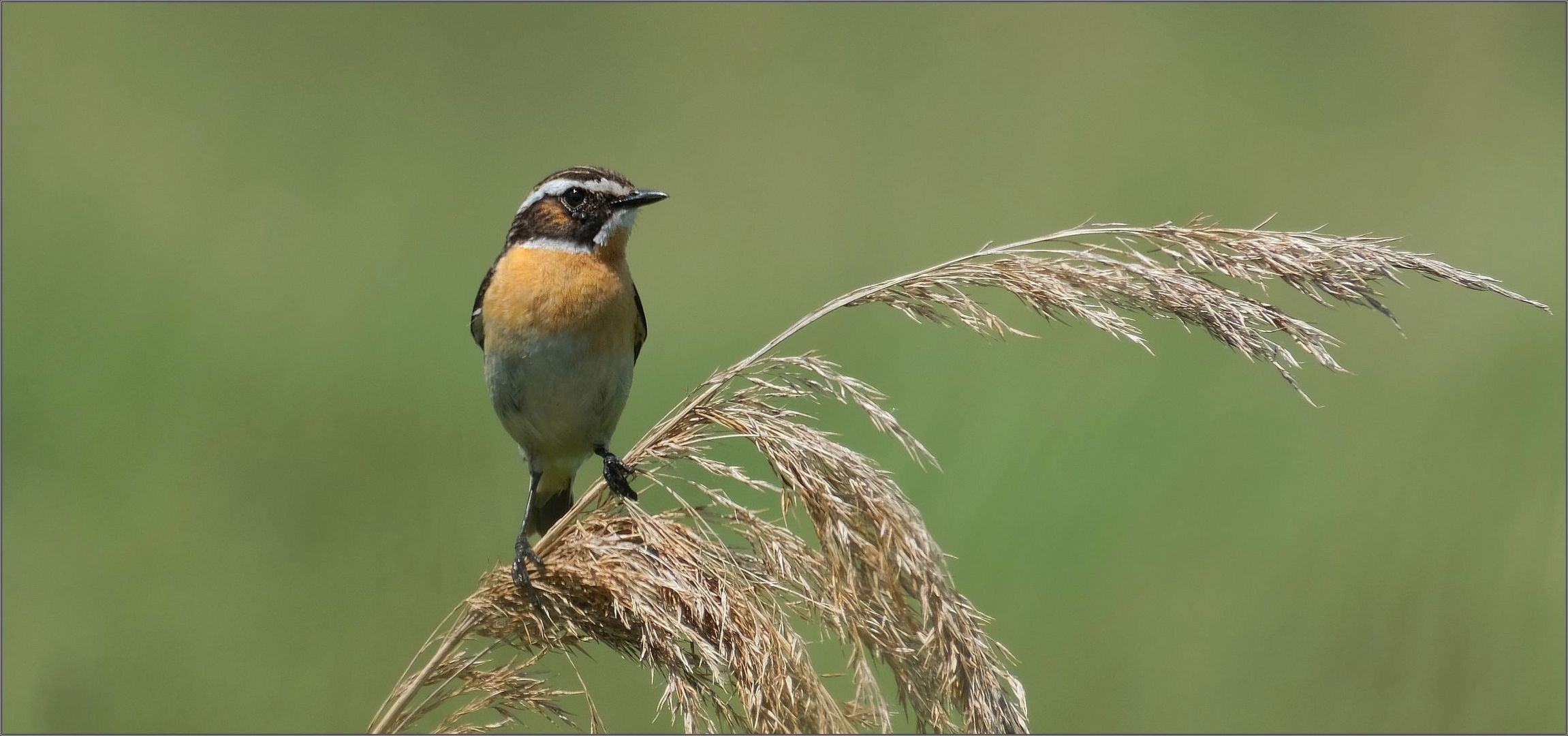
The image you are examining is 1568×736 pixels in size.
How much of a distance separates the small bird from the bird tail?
35 centimetres

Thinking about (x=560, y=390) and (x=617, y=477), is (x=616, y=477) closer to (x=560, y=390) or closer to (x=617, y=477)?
(x=617, y=477)

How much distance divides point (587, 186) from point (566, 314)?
17.0 inches

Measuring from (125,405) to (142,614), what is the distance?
1134 millimetres

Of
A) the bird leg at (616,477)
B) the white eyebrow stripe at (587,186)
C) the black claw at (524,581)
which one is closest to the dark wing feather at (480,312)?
the white eyebrow stripe at (587,186)

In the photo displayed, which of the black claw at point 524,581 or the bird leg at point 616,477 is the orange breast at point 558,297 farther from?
the black claw at point 524,581

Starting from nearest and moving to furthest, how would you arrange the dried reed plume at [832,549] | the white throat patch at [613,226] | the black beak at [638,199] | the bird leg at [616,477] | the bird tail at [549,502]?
the dried reed plume at [832,549], the bird leg at [616,477], the black beak at [638,199], the white throat patch at [613,226], the bird tail at [549,502]

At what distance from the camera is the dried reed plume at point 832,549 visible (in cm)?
260

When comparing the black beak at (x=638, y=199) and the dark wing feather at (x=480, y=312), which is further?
the dark wing feather at (x=480, y=312)

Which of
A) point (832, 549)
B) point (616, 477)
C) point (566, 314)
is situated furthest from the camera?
point (566, 314)

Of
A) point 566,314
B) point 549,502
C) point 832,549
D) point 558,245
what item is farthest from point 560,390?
point 832,549

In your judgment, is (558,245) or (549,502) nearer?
(558,245)

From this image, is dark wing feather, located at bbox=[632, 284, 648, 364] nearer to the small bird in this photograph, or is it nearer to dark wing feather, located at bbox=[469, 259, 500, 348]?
the small bird

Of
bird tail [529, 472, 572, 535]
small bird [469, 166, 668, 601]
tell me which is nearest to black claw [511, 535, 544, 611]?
small bird [469, 166, 668, 601]

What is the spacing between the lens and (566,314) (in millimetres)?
4266
